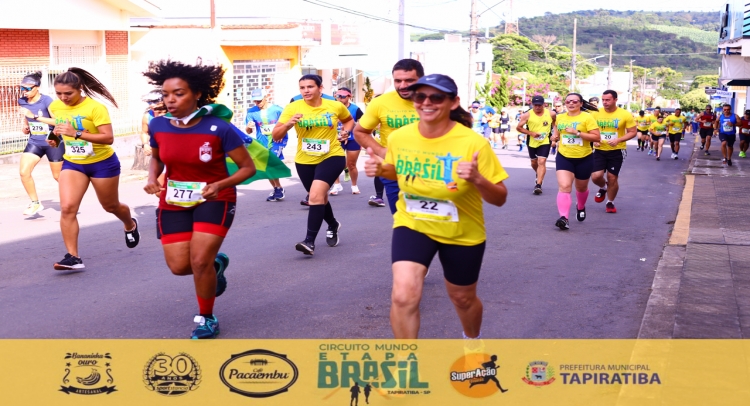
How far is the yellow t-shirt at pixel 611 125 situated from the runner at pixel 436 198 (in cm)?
836

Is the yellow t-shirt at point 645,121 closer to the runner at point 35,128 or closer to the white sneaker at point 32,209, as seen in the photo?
the white sneaker at point 32,209

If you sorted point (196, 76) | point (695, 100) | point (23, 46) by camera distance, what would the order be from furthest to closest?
point (695, 100)
point (23, 46)
point (196, 76)

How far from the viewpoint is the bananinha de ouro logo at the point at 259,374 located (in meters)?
5.18

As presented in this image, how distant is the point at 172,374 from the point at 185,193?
1.27 metres

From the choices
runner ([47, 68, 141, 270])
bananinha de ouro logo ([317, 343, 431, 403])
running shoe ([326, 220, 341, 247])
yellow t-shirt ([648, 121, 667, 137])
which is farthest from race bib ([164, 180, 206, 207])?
yellow t-shirt ([648, 121, 667, 137])

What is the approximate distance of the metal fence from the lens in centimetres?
2116

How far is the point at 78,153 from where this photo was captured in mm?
8414

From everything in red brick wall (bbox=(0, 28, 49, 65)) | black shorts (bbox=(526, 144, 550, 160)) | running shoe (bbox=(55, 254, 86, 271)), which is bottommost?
running shoe (bbox=(55, 254, 86, 271))

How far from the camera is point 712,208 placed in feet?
45.7

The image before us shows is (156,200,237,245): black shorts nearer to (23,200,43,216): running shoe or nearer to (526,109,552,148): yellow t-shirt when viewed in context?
(23,200,43,216): running shoe

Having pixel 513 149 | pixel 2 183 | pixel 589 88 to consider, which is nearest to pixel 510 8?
pixel 589 88

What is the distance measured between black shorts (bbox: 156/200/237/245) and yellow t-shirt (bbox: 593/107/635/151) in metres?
8.10

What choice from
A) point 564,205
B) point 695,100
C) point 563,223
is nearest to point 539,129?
point 564,205

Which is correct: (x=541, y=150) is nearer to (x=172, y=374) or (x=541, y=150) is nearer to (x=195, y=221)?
(x=195, y=221)
